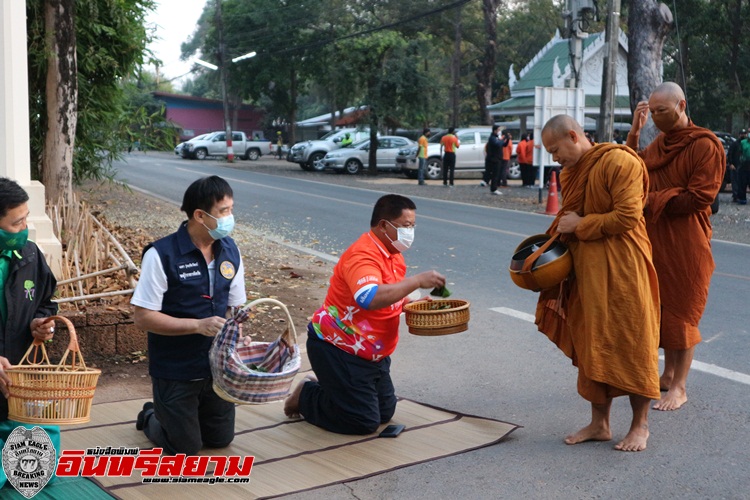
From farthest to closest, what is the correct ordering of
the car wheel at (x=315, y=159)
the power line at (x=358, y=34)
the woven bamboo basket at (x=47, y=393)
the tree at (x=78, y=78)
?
the car wheel at (x=315, y=159) → the power line at (x=358, y=34) → the tree at (x=78, y=78) → the woven bamboo basket at (x=47, y=393)

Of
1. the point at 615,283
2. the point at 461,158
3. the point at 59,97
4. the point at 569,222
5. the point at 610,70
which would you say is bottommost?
the point at 615,283

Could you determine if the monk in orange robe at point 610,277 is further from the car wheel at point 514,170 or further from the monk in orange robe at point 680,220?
the car wheel at point 514,170

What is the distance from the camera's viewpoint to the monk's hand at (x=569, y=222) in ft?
16.3

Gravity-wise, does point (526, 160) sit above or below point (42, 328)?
above

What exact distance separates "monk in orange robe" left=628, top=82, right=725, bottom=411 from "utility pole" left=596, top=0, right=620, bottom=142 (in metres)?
13.4

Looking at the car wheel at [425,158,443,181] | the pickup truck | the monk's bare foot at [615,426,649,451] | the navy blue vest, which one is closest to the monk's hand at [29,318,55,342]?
the navy blue vest

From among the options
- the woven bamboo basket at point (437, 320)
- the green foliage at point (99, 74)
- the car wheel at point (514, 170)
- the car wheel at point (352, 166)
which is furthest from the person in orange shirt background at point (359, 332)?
the car wheel at point (352, 166)

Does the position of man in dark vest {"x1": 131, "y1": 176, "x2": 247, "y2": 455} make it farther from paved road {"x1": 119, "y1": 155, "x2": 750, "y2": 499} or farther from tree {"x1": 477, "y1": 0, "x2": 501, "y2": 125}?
tree {"x1": 477, "y1": 0, "x2": 501, "y2": 125}

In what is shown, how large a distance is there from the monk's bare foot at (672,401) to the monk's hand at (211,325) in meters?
3.05

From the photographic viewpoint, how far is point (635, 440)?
197 inches

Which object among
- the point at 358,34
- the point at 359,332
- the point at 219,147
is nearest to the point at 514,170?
the point at 358,34

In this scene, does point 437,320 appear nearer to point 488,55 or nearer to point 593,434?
point 593,434

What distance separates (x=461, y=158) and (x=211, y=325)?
86.8 ft

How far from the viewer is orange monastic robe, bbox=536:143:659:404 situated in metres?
4.84
